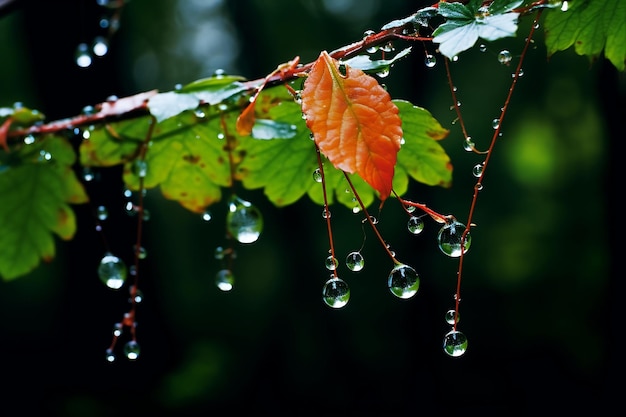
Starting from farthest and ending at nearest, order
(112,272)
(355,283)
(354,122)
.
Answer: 1. (355,283)
2. (112,272)
3. (354,122)

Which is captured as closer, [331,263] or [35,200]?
[331,263]

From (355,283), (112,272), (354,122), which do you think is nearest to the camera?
(354,122)

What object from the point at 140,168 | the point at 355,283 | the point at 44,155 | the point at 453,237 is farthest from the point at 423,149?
the point at 355,283

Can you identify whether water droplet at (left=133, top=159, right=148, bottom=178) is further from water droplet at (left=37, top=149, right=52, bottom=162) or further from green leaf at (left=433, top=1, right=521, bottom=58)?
green leaf at (left=433, top=1, right=521, bottom=58)

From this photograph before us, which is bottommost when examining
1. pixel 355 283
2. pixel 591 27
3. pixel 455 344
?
pixel 355 283

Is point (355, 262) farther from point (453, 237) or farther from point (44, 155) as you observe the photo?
point (44, 155)

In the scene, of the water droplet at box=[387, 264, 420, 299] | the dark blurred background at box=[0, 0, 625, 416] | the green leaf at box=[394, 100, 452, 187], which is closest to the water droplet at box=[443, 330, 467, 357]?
the water droplet at box=[387, 264, 420, 299]

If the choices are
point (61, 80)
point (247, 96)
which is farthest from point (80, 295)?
point (247, 96)
